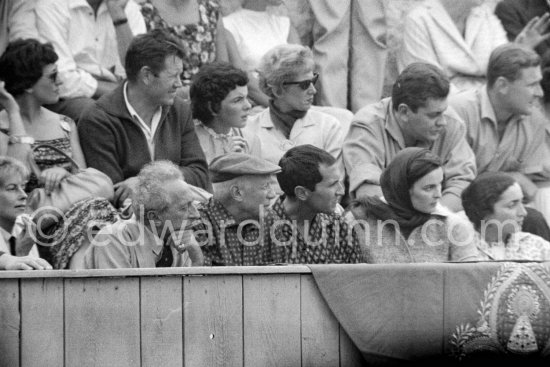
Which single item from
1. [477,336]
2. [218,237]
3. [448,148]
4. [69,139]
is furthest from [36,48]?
[477,336]

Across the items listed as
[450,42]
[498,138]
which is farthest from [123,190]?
[450,42]

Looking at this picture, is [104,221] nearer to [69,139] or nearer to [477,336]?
[69,139]

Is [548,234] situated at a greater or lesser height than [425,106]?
lesser

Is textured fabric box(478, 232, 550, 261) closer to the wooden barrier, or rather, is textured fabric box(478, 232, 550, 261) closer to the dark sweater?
the dark sweater

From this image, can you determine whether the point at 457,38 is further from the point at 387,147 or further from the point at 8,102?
the point at 8,102

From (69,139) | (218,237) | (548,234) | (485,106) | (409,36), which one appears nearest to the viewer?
(218,237)

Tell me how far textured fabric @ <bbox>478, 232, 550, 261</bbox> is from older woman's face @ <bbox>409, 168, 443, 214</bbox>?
1.35 feet

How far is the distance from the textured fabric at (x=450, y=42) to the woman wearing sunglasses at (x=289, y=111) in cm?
125

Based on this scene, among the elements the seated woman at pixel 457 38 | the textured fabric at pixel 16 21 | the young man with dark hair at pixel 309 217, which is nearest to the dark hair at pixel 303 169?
the young man with dark hair at pixel 309 217

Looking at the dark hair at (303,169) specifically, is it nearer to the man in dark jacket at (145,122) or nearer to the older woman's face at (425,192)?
the older woman's face at (425,192)

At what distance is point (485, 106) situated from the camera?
8.66 meters

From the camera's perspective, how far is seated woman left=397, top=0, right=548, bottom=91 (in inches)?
361

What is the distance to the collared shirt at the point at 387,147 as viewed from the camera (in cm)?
799

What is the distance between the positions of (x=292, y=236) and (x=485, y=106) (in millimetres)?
2174
